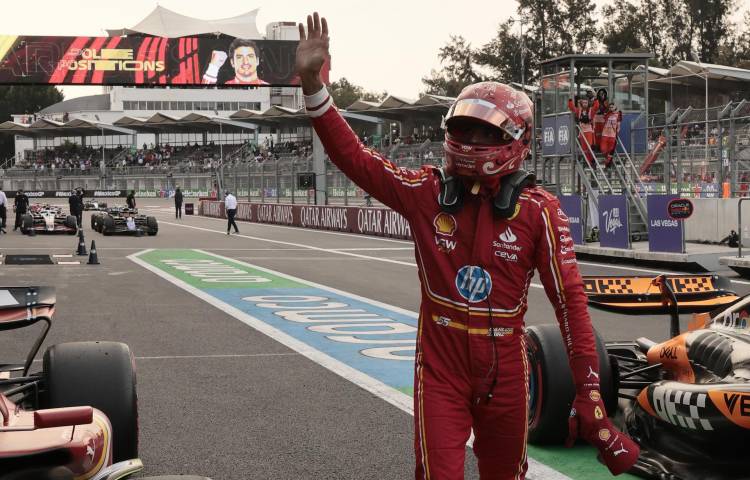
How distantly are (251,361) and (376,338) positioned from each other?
5.52 feet

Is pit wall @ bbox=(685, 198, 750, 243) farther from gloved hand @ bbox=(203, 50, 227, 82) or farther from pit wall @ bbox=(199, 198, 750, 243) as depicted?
gloved hand @ bbox=(203, 50, 227, 82)

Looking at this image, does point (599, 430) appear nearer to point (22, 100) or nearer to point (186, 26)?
point (186, 26)

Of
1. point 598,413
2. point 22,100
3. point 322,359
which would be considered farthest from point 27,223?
point 22,100

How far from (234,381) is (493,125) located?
479cm

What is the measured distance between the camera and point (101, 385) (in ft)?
16.1

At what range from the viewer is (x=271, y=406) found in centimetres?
708

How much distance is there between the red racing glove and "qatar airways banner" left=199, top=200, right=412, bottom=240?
2155 cm

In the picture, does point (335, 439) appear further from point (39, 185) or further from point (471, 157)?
point (39, 185)

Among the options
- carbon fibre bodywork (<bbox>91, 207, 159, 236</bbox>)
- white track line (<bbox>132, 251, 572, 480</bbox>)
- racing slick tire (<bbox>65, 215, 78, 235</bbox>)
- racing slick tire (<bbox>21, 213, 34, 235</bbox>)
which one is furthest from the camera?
racing slick tire (<bbox>21, 213, 34, 235</bbox>)

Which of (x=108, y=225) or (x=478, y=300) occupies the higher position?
(x=478, y=300)

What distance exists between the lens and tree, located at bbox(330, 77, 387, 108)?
136250 mm

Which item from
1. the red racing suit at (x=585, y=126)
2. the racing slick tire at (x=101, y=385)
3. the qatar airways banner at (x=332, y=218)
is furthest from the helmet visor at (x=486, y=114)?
the qatar airways banner at (x=332, y=218)

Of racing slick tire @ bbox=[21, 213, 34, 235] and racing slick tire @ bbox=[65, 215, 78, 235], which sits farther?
racing slick tire @ bbox=[21, 213, 34, 235]

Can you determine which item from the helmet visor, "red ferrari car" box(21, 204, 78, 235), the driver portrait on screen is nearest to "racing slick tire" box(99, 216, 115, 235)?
"red ferrari car" box(21, 204, 78, 235)
